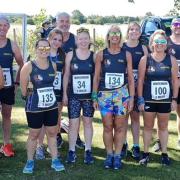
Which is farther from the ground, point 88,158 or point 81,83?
point 81,83

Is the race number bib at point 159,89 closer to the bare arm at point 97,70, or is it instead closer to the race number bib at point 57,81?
the bare arm at point 97,70

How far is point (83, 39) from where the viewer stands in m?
5.00

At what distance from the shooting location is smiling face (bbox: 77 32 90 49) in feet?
16.4

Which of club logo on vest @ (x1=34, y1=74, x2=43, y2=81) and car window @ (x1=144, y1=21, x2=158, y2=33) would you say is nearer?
club logo on vest @ (x1=34, y1=74, x2=43, y2=81)

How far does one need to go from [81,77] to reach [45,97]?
617mm

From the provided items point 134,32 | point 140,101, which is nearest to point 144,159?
point 140,101

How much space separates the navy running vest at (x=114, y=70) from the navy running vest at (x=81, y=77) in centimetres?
22

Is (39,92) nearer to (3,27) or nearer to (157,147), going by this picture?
(3,27)

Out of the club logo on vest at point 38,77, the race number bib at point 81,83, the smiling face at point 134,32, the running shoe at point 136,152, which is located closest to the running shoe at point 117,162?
the running shoe at point 136,152

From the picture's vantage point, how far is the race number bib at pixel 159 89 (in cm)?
495

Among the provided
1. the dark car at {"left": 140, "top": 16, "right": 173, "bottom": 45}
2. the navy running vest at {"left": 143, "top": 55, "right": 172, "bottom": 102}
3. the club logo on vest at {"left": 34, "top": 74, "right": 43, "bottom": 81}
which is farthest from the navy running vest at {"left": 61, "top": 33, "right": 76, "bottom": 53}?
Answer: the dark car at {"left": 140, "top": 16, "right": 173, "bottom": 45}

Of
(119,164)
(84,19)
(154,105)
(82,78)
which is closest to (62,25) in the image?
(82,78)

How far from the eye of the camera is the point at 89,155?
5.30 metres

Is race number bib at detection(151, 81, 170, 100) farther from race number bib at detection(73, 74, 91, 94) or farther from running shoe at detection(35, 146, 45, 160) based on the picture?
running shoe at detection(35, 146, 45, 160)
